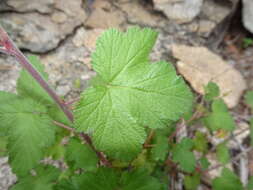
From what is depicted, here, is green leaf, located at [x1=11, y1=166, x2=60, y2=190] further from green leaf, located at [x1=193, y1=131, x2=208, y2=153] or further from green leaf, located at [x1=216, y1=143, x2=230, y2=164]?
green leaf, located at [x1=216, y1=143, x2=230, y2=164]

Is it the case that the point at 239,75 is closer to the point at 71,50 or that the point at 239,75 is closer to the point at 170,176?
the point at 170,176

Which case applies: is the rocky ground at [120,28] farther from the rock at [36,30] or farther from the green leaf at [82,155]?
the green leaf at [82,155]

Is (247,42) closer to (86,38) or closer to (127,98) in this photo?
(86,38)

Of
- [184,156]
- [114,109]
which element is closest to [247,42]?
[184,156]

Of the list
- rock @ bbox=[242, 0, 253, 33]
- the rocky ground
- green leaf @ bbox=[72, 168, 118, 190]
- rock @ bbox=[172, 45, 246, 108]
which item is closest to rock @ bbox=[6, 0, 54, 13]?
the rocky ground

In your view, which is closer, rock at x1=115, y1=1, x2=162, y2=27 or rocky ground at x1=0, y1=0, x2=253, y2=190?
rocky ground at x1=0, y1=0, x2=253, y2=190

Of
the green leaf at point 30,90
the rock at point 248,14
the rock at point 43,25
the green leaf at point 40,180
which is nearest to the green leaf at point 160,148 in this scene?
the green leaf at point 40,180

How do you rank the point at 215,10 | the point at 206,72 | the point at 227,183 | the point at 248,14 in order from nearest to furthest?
the point at 227,183, the point at 206,72, the point at 215,10, the point at 248,14
